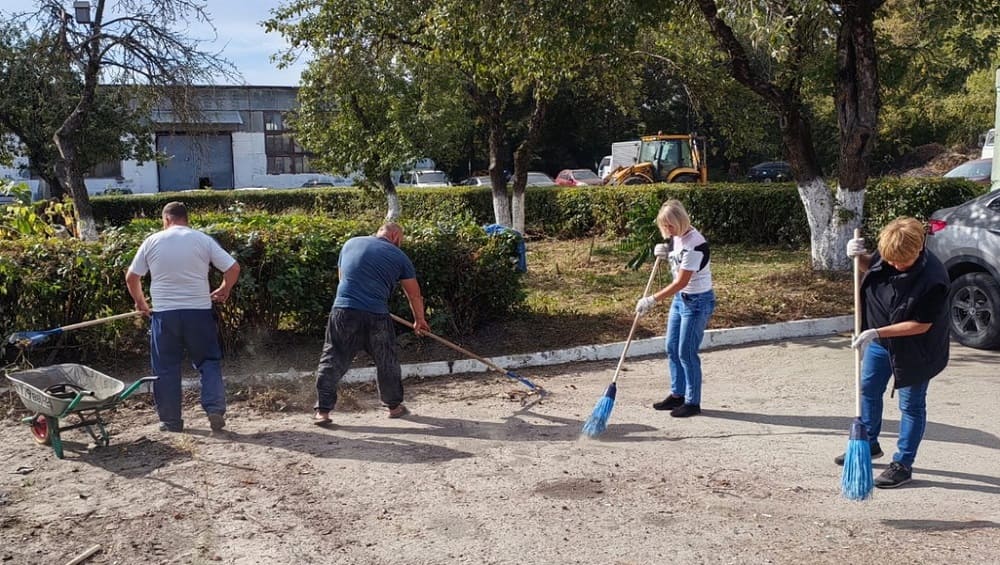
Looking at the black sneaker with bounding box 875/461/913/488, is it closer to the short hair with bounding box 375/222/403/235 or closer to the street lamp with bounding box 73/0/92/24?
the short hair with bounding box 375/222/403/235

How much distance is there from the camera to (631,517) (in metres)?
4.70

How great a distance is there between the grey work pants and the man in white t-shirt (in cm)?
70

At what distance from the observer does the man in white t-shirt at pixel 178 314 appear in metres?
6.25

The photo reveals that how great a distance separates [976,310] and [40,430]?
773cm

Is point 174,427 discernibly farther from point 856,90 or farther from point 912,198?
point 912,198

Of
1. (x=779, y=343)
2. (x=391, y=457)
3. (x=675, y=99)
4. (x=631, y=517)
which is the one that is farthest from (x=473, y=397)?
(x=675, y=99)

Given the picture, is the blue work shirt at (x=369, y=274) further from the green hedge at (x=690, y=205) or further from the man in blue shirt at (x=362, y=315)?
the green hedge at (x=690, y=205)

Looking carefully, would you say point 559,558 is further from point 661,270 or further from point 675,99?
point 675,99

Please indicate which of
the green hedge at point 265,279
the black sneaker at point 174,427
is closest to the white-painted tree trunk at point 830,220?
the green hedge at point 265,279

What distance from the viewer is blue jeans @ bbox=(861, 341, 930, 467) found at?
4.98 meters

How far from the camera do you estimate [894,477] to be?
5.03 meters

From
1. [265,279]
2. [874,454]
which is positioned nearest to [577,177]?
[265,279]

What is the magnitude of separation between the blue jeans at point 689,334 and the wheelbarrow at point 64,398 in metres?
3.55

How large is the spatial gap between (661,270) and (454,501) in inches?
305
